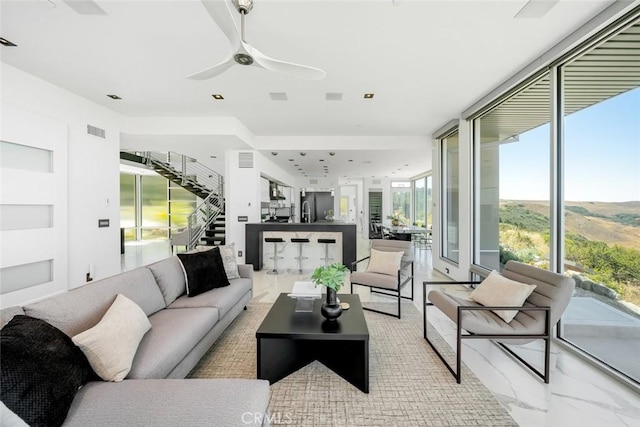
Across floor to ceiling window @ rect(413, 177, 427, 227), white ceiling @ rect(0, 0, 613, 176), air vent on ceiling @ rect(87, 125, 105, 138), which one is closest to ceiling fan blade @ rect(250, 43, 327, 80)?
white ceiling @ rect(0, 0, 613, 176)

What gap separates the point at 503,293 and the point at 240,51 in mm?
3101

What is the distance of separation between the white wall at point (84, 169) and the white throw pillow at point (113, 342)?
3.11 m

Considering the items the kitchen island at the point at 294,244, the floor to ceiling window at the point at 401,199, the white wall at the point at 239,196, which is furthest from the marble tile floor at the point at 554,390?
the floor to ceiling window at the point at 401,199

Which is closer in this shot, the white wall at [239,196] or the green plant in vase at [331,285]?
the green plant in vase at [331,285]

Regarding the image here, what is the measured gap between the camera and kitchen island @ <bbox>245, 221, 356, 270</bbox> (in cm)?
588

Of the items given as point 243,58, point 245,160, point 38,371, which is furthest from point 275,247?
point 38,371

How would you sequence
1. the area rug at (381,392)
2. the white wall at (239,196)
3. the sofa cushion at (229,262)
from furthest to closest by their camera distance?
the white wall at (239,196) → the sofa cushion at (229,262) → the area rug at (381,392)

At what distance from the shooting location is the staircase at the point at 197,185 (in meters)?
7.73

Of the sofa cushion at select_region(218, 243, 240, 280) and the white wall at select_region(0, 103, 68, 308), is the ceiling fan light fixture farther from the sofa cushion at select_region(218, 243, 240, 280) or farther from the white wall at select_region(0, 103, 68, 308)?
the white wall at select_region(0, 103, 68, 308)

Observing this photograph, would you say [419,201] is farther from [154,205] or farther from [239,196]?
[154,205]

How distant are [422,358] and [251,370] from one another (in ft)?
5.26

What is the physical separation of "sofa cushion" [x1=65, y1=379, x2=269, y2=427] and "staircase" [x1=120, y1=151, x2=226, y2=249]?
5941 millimetres

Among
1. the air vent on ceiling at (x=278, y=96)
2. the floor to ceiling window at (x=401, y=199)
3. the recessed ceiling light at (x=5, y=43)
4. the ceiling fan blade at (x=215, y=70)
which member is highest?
the recessed ceiling light at (x=5, y=43)

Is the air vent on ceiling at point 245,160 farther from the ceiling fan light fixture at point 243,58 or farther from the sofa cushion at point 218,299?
the ceiling fan light fixture at point 243,58
